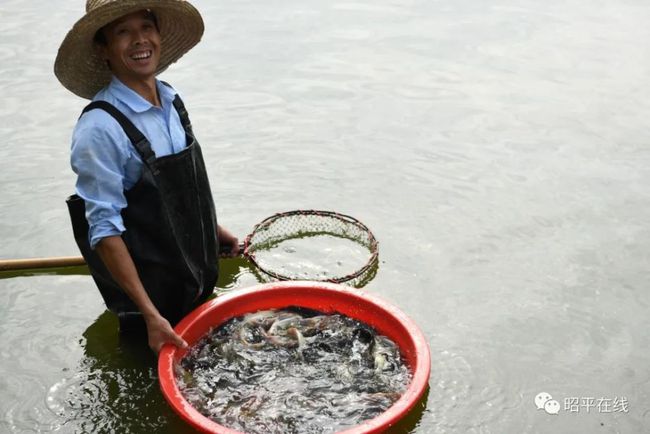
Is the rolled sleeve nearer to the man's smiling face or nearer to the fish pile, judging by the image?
the man's smiling face

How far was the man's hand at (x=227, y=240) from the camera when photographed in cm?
440

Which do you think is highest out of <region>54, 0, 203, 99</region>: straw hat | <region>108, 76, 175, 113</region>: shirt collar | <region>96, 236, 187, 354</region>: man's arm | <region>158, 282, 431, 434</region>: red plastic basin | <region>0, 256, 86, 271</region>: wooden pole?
<region>54, 0, 203, 99</region>: straw hat

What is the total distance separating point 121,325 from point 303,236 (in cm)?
165

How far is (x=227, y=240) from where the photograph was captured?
4430 mm

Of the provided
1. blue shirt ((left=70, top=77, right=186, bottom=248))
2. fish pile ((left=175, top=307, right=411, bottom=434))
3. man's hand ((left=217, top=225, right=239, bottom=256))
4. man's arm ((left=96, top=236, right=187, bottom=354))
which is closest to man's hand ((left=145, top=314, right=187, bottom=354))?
man's arm ((left=96, top=236, right=187, bottom=354))

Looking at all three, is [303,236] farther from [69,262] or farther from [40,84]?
[40,84]

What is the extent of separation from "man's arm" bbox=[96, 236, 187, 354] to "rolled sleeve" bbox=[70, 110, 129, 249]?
0.22ft

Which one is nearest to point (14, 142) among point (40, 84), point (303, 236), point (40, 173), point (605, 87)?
point (40, 173)

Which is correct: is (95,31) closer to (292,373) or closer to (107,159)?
(107,159)

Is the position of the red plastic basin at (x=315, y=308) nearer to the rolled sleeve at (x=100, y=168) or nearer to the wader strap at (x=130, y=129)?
the rolled sleeve at (x=100, y=168)

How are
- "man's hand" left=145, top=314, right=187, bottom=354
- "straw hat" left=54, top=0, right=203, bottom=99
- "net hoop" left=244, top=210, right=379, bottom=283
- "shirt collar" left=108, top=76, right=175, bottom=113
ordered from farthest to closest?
"net hoop" left=244, top=210, right=379, bottom=283, "man's hand" left=145, top=314, right=187, bottom=354, "shirt collar" left=108, top=76, right=175, bottom=113, "straw hat" left=54, top=0, right=203, bottom=99

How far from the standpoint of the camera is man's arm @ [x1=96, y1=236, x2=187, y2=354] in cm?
330

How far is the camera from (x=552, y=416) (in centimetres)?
366

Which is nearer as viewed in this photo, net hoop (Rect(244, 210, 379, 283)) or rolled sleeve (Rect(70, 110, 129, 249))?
rolled sleeve (Rect(70, 110, 129, 249))
